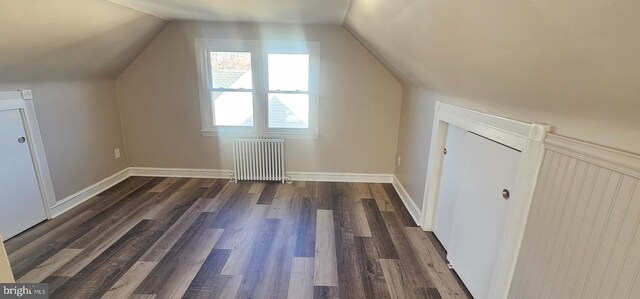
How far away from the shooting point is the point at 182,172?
4.02 meters

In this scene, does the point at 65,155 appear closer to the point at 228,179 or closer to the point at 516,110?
the point at 228,179

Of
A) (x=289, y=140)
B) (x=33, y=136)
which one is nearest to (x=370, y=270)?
(x=289, y=140)

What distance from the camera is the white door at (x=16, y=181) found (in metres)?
2.41

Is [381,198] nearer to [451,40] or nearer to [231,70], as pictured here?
[451,40]

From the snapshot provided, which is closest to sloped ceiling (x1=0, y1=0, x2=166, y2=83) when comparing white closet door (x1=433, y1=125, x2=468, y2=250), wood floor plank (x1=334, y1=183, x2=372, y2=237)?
wood floor plank (x1=334, y1=183, x2=372, y2=237)

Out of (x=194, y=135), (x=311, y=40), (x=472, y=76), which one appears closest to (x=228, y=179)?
(x=194, y=135)

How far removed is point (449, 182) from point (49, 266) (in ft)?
10.6

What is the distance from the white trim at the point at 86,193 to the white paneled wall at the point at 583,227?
13.3ft

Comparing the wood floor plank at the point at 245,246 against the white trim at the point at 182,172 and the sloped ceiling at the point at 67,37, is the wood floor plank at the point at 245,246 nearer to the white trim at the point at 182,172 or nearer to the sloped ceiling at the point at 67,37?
the white trim at the point at 182,172

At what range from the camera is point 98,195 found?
3383 millimetres

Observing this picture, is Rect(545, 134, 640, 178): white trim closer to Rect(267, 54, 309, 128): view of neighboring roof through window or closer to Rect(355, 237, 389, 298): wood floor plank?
Rect(355, 237, 389, 298): wood floor plank

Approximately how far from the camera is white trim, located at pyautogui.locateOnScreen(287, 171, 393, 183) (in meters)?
3.98

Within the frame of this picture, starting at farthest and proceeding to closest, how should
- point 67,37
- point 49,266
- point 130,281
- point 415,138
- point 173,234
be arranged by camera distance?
point 415,138, point 173,234, point 67,37, point 49,266, point 130,281

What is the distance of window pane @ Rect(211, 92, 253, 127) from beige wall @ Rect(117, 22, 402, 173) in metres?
0.26
